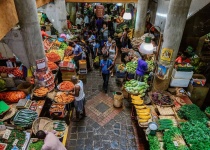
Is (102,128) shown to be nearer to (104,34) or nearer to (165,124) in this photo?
(165,124)

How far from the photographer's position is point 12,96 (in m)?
6.16

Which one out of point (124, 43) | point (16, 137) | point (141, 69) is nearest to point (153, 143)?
point (141, 69)

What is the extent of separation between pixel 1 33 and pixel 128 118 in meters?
5.52

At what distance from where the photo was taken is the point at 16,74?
668 centimetres

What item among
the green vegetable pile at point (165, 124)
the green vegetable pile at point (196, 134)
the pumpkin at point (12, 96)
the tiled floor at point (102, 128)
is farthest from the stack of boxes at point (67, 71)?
the green vegetable pile at point (196, 134)

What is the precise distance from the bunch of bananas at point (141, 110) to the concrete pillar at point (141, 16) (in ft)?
→ 23.9

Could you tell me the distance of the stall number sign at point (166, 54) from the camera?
663cm

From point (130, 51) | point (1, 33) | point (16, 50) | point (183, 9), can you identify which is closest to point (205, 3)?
point (183, 9)

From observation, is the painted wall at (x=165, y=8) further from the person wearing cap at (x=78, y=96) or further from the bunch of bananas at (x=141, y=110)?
the person wearing cap at (x=78, y=96)

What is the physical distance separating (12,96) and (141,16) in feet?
32.8

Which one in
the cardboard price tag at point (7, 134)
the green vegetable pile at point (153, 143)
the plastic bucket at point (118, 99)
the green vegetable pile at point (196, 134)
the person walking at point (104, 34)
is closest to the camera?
the cardboard price tag at point (7, 134)

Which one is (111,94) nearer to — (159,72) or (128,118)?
(128,118)

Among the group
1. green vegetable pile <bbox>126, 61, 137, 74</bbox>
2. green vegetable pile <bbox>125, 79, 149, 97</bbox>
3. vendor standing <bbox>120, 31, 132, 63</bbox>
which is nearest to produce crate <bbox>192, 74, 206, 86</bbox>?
green vegetable pile <bbox>125, 79, 149, 97</bbox>

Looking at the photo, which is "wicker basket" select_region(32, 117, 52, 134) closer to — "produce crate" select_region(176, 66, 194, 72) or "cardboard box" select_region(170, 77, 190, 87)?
"cardboard box" select_region(170, 77, 190, 87)
